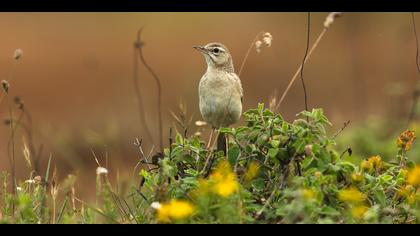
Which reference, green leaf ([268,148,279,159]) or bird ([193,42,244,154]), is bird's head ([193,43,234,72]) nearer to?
bird ([193,42,244,154])

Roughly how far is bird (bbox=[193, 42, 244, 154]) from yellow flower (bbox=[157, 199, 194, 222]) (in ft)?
7.40

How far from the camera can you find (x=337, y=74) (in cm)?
1652

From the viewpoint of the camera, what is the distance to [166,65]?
16.5 m

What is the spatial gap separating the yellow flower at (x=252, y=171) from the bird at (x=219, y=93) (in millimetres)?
1590

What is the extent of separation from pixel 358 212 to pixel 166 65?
12680mm

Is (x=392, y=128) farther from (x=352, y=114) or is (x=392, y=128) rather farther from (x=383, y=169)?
(x=383, y=169)

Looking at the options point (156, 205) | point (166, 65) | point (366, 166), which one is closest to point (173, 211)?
point (156, 205)

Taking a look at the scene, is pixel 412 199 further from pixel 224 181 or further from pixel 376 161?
pixel 224 181

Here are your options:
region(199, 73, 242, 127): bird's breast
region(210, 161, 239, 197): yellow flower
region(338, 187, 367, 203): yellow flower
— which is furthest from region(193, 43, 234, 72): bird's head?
region(338, 187, 367, 203): yellow flower

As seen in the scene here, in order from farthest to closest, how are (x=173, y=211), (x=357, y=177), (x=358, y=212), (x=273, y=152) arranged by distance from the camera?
(x=273, y=152) → (x=357, y=177) → (x=358, y=212) → (x=173, y=211)

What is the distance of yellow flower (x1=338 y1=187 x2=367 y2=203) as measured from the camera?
163 inches

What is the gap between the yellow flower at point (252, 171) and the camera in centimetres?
440

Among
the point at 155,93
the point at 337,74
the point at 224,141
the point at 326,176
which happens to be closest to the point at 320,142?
the point at 326,176

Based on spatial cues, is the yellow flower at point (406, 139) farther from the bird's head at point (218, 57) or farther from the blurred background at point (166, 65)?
the blurred background at point (166, 65)
